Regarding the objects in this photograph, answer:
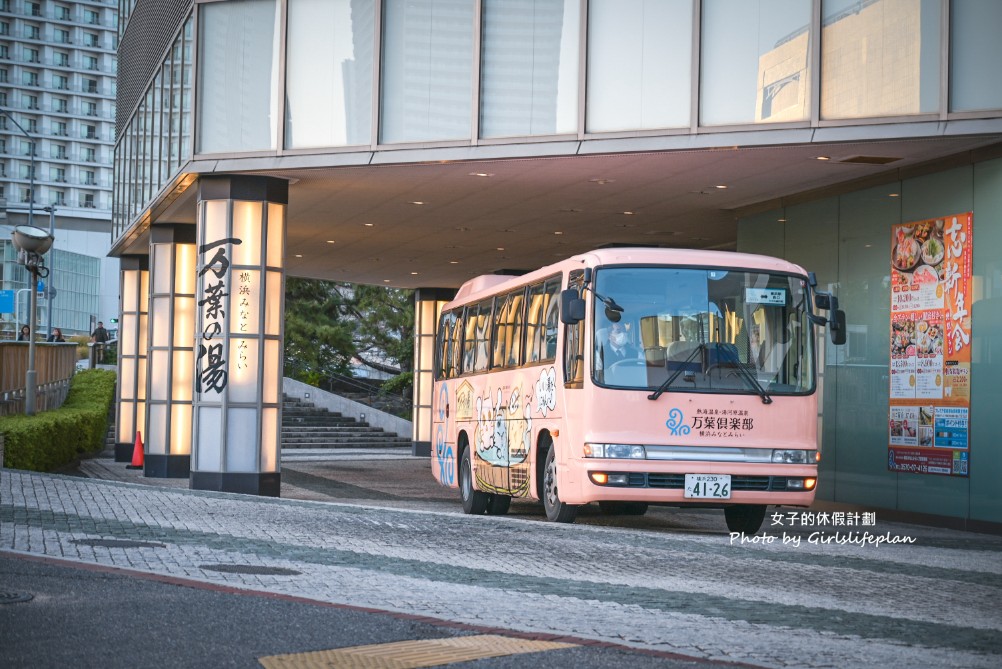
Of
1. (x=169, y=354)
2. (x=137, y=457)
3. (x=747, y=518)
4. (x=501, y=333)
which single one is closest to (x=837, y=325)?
(x=747, y=518)

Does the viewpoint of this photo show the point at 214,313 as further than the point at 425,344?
No

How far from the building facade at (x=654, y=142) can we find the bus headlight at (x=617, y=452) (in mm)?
4887

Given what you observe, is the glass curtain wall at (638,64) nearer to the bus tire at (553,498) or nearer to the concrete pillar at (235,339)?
the bus tire at (553,498)

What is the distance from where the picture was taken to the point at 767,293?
1484 cm

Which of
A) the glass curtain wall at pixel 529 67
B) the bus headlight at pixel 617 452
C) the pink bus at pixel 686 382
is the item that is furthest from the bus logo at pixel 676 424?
the glass curtain wall at pixel 529 67

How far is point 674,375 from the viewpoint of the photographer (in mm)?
14438

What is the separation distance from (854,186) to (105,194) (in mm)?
140012

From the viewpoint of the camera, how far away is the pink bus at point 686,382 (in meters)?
14.2

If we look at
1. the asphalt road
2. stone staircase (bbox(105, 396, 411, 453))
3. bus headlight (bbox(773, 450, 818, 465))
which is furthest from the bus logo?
stone staircase (bbox(105, 396, 411, 453))

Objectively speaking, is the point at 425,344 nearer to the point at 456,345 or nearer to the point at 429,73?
the point at 456,345

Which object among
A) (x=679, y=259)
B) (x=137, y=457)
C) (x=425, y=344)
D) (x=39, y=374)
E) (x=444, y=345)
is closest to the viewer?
(x=679, y=259)

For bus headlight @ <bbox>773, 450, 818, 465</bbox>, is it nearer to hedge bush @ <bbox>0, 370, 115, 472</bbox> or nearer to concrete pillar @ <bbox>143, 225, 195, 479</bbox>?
hedge bush @ <bbox>0, 370, 115, 472</bbox>

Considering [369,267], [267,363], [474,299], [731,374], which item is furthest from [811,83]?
[369,267]

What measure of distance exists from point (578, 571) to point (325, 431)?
112 feet
